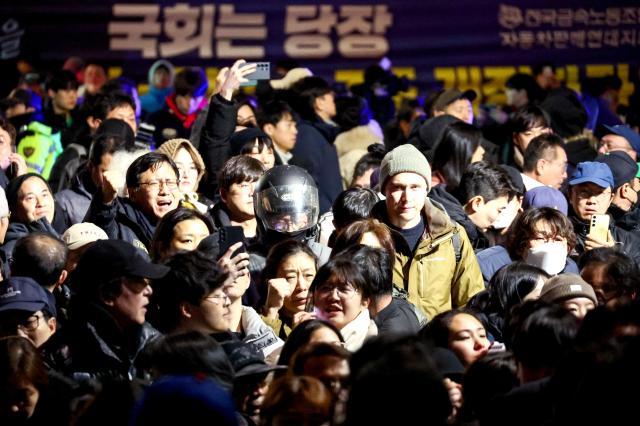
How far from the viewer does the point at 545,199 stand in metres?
9.21

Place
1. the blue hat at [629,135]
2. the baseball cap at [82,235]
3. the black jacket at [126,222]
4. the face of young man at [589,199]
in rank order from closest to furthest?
the baseball cap at [82,235] → the black jacket at [126,222] → the face of young man at [589,199] → the blue hat at [629,135]

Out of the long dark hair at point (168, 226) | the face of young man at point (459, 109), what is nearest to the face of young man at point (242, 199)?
the long dark hair at point (168, 226)

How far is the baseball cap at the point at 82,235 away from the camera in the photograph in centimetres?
786

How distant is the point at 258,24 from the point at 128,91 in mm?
2405

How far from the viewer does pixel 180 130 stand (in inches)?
455

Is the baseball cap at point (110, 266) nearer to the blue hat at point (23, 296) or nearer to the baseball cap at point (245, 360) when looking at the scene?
the blue hat at point (23, 296)

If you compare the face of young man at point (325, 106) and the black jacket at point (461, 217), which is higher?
the face of young man at point (325, 106)

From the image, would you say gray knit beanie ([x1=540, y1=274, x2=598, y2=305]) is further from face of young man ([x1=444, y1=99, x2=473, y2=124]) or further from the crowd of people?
face of young man ([x1=444, y1=99, x2=473, y2=124])

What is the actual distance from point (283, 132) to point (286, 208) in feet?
8.77

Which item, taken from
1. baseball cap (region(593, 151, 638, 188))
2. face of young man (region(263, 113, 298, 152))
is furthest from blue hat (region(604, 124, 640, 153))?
face of young man (region(263, 113, 298, 152))

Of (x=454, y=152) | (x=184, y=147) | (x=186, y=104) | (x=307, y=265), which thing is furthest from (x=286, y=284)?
(x=186, y=104)

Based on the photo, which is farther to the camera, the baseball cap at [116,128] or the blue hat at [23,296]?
the baseball cap at [116,128]

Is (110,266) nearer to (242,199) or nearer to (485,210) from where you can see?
(242,199)

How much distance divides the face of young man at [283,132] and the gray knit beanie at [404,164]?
2.41 meters
